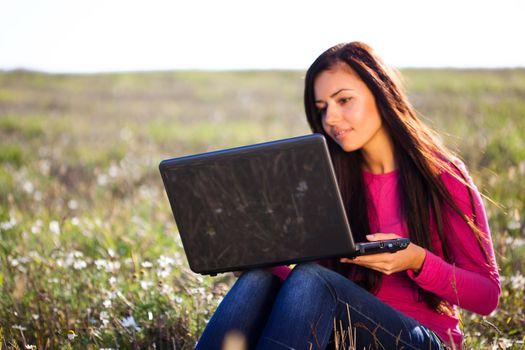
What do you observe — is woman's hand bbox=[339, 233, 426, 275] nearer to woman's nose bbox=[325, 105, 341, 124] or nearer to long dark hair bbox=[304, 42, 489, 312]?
long dark hair bbox=[304, 42, 489, 312]

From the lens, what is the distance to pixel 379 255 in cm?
242

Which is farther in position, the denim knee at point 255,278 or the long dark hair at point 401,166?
the long dark hair at point 401,166

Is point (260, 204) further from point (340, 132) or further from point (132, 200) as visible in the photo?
point (132, 200)

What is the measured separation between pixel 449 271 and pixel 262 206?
2.54 feet

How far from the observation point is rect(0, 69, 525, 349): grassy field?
3.43 metres

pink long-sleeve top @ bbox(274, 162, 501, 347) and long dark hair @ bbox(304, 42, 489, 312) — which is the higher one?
long dark hair @ bbox(304, 42, 489, 312)

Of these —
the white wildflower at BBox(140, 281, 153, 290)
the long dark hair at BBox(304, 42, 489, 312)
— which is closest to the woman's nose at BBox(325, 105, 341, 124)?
the long dark hair at BBox(304, 42, 489, 312)

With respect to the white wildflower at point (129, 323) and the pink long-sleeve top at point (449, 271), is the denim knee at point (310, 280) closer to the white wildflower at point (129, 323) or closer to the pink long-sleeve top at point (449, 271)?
the pink long-sleeve top at point (449, 271)

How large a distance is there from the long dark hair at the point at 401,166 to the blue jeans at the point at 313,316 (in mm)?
286

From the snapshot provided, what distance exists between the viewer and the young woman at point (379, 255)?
98.3 inches

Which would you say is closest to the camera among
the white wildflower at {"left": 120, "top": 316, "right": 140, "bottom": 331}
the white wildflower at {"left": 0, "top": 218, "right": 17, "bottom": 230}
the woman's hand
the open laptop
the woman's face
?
the open laptop

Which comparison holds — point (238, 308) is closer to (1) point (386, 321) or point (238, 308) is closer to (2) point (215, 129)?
(1) point (386, 321)

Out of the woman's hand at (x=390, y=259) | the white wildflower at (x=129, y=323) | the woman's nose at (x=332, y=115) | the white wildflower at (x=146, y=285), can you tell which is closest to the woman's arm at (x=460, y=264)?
the woman's hand at (x=390, y=259)

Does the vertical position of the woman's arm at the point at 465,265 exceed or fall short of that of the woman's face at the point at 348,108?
it falls short
